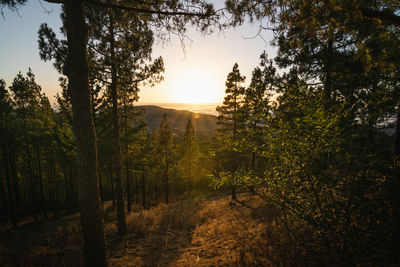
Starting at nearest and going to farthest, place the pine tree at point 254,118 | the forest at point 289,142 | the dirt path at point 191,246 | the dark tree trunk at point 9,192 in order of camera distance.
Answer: the forest at point 289,142 → the pine tree at point 254,118 → the dirt path at point 191,246 → the dark tree trunk at point 9,192

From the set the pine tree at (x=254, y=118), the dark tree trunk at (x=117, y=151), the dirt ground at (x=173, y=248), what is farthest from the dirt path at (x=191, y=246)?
the pine tree at (x=254, y=118)

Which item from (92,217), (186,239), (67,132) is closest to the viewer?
(92,217)

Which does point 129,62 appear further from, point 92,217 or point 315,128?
point 315,128

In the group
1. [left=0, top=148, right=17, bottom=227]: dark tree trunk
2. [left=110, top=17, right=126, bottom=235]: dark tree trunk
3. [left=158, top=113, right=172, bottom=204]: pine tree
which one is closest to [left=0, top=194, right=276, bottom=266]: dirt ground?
[left=110, top=17, right=126, bottom=235]: dark tree trunk

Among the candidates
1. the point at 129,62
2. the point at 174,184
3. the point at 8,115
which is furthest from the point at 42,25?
the point at 174,184

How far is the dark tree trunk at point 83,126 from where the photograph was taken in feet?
12.4

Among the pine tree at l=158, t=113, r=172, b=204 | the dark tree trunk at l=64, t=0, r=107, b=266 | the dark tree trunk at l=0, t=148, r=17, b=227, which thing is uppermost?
the dark tree trunk at l=64, t=0, r=107, b=266

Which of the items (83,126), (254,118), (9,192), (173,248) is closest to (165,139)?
(9,192)

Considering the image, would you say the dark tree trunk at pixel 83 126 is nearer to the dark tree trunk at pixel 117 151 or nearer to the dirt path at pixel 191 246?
the dirt path at pixel 191 246

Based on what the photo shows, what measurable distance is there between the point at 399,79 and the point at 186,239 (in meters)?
9.79

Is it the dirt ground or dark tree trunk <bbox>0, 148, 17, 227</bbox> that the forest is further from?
dark tree trunk <bbox>0, 148, 17, 227</bbox>

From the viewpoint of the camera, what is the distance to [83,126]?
385 cm

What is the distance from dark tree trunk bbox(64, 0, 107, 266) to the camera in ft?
12.4

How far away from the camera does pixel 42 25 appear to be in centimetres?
636
